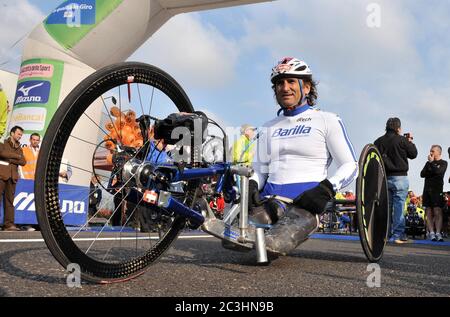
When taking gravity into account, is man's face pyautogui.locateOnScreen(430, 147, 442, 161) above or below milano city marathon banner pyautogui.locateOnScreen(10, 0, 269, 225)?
below

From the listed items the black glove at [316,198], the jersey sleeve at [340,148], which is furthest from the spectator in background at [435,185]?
the black glove at [316,198]

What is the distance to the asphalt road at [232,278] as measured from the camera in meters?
2.09

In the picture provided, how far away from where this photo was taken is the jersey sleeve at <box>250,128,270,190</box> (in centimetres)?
386

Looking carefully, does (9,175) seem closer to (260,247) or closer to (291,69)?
(291,69)

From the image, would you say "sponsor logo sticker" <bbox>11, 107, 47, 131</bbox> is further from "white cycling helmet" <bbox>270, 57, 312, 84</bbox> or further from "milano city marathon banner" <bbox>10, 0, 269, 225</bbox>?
"white cycling helmet" <bbox>270, 57, 312, 84</bbox>

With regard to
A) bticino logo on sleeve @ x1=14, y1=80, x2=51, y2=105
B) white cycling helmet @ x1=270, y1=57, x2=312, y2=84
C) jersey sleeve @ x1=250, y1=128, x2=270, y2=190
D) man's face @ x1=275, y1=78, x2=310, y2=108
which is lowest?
jersey sleeve @ x1=250, y1=128, x2=270, y2=190

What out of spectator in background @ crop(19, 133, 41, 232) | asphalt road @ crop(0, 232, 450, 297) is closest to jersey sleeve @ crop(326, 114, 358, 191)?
asphalt road @ crop(0, 232, 450, 297)

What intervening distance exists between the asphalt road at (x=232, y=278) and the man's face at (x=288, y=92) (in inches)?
49.6

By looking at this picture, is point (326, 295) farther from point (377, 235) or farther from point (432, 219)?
point (432, 219)

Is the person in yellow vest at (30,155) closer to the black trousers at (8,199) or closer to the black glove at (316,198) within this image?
the black trousers at (8,199)

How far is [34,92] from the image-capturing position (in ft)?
32.2

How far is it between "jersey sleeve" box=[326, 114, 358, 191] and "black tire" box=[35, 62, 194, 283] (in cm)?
174

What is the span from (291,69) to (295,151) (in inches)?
25.2
